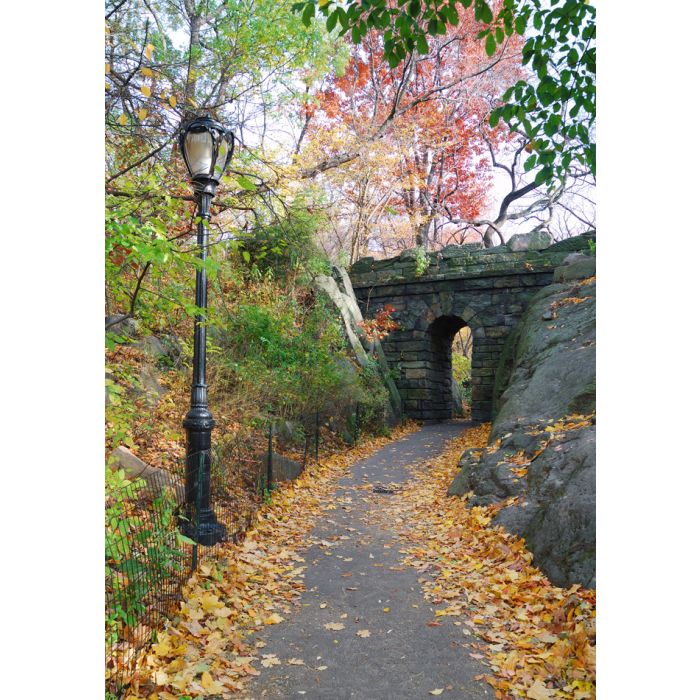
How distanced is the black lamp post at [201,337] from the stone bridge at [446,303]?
421 inches

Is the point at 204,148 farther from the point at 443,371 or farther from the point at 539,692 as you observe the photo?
the point at 443,371

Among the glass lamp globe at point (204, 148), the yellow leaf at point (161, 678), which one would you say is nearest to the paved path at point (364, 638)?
the yellow leaf at point (161, 678)

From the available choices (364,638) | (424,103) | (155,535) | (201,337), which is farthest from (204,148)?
(424,103)

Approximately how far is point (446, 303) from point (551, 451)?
421 inches

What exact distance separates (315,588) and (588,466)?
8.12ft

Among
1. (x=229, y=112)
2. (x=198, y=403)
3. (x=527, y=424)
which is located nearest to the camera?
(x=198, y=403)

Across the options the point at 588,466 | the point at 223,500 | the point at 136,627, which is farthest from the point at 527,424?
the point at 136,627

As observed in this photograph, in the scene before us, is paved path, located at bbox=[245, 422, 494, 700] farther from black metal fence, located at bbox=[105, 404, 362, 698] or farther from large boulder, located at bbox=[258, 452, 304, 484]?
large boulder, located at bbox=[258, 452, 304, 484]

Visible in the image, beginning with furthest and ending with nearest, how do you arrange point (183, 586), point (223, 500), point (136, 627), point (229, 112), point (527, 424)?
point (229, 112), point (527, 424), point (223, 500), point (183, 586), point (136, 627)

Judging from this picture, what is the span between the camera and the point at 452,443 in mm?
11750

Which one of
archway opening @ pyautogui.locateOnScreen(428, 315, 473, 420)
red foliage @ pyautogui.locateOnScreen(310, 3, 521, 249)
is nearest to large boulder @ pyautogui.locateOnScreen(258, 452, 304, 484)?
archway opening @ pyautogui.locateOnScreen(428, 315, 473, 420)

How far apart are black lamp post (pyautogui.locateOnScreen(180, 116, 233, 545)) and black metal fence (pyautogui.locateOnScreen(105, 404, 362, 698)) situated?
129 mm

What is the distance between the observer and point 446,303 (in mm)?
15773

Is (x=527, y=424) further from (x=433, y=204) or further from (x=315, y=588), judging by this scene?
(x=433, y=204)
